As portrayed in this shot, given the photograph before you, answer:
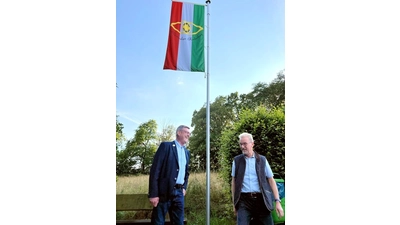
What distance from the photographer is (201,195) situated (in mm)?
3447

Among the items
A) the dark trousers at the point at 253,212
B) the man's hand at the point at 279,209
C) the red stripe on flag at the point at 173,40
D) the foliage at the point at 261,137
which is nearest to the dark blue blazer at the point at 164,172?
the foliage at the point at 261,137

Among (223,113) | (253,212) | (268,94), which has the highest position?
(268,94)

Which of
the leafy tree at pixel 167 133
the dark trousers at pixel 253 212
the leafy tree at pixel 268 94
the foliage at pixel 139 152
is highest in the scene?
the leafy tree at pixel 268 94

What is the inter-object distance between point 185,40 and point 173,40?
12 cm

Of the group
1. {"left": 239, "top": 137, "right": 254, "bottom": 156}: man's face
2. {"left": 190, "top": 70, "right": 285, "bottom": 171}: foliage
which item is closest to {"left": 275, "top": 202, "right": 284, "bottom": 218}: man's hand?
{"left": 239, "top": 137, "right": 254, "bottom": 156}: man's face

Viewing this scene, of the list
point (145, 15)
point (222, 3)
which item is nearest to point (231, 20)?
point (222, 3)

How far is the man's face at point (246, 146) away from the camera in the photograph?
3.51 meters

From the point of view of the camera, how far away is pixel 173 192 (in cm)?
331

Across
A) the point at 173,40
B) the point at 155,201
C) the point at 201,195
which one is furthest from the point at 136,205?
the point at 173,40

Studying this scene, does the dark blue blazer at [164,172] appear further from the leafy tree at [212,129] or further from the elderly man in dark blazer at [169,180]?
the leafy tree at [212,129]

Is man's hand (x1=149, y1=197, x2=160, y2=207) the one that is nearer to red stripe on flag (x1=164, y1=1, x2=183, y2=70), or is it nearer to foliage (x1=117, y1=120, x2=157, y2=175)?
foliage (x1=117, y1=120, x2=157, y2=175)

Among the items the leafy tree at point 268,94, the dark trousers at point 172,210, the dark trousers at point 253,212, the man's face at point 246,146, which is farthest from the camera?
the leafy tree at point 268,94

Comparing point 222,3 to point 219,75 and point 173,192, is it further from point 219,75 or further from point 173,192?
point 173,192

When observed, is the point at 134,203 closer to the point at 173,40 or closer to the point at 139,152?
the point at 139,152
